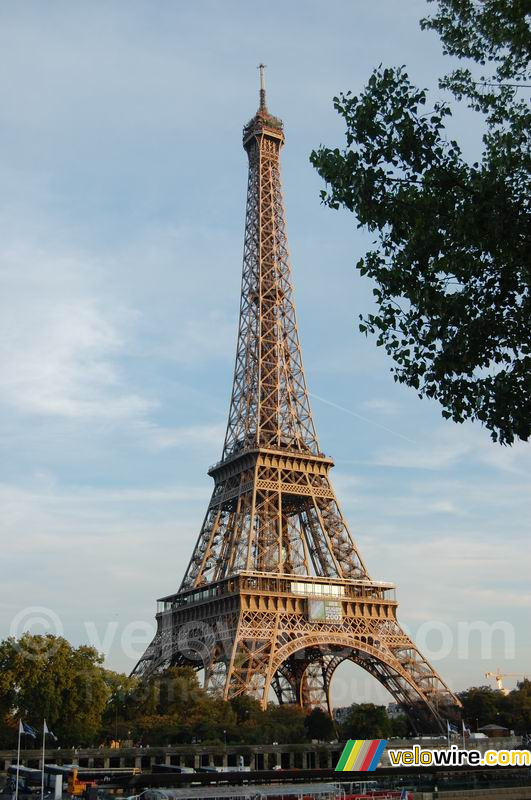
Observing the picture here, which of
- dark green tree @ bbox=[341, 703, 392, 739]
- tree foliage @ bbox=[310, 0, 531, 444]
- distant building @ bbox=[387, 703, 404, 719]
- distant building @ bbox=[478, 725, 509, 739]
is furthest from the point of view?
distant building @ bbox=[387, 703, 404, 719]

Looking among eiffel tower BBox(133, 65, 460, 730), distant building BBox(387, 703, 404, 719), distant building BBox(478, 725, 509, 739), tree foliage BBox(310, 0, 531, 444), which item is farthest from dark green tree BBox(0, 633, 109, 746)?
tree foliage BBox(310, 0, 531, 444)

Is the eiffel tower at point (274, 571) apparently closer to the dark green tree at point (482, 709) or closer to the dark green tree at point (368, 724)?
the dark green tree at point (368, 724)

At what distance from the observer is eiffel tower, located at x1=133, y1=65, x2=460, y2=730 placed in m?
71.4

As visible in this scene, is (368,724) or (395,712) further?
(395,712)

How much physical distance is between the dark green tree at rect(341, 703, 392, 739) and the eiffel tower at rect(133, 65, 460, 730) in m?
3.00

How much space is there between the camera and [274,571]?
251 feet

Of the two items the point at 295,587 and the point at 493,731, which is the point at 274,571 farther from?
the point at 493,731

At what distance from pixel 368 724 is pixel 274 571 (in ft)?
51.2

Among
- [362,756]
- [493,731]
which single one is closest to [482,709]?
[493,731]

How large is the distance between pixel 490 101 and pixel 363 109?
3475 millimetres

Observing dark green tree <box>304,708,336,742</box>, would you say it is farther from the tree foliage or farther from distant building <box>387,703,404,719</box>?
the tree foliage

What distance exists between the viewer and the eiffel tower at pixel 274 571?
7144 cm

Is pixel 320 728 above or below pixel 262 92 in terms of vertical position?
below

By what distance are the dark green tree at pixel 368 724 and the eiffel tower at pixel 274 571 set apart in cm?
300
